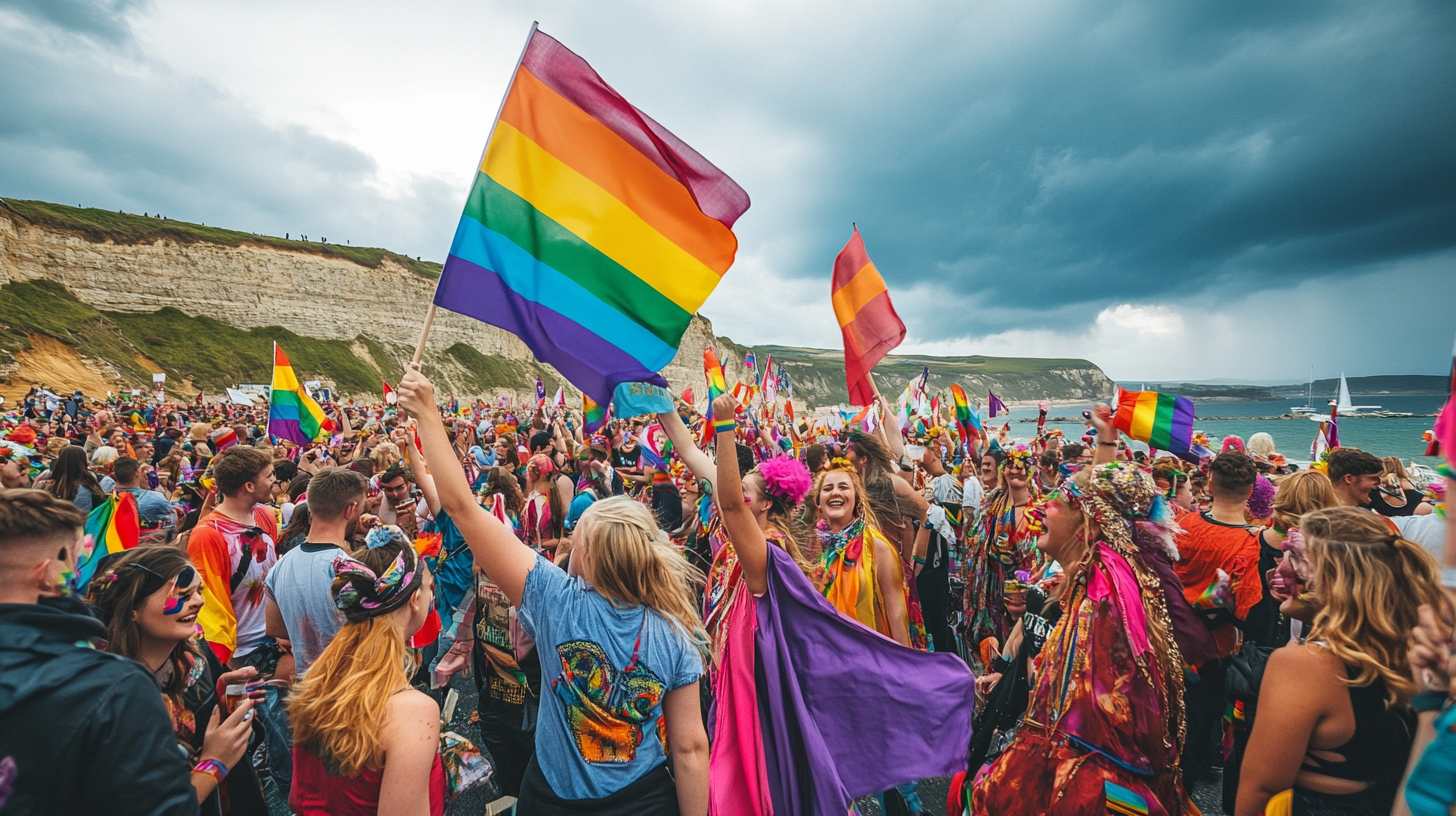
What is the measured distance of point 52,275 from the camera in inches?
1563

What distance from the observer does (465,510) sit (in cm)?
199

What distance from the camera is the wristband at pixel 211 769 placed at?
1.95 meters

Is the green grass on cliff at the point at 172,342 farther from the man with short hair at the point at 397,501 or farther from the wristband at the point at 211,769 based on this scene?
the wristband at the point at 211,769

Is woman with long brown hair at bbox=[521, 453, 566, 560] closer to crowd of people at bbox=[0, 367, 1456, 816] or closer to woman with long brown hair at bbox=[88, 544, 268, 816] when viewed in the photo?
crowd of people at bbox=[0, 367, 1456, 816]

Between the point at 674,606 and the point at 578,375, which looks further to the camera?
the point at 578,375

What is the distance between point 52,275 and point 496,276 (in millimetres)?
57499

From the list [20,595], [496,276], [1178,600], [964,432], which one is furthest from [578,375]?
[964,432]

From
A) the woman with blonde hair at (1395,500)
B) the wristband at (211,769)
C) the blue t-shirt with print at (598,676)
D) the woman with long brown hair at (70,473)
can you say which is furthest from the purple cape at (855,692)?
the woman with long brown hair at (70,473)

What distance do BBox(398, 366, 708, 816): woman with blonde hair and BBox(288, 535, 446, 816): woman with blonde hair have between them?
1.30 ft

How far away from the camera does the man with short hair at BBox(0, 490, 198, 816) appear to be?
1.25m

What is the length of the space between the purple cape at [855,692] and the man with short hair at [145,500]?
21.0 ft

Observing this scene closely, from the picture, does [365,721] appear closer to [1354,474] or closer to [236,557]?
[236,557]

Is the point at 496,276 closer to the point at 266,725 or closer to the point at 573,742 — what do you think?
the point at 573,742

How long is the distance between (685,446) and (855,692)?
4.71 feet
